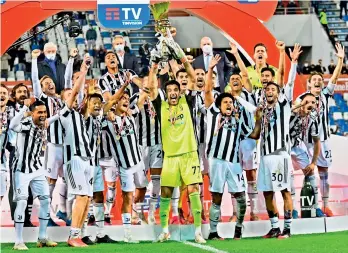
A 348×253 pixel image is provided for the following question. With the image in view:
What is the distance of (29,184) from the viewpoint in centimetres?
1115

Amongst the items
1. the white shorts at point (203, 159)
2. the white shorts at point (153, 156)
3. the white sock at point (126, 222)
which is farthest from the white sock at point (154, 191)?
the white sock at point (126, 222)

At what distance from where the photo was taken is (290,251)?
10.2 metres

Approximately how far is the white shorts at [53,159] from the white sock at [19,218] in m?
1.20

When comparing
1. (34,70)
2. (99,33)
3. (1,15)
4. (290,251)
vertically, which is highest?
(99,33)

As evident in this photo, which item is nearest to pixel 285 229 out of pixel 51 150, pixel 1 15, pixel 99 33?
pixel 51 150

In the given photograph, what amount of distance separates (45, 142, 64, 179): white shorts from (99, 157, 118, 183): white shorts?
0.49 metres

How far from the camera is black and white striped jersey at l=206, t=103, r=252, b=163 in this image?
451 inches

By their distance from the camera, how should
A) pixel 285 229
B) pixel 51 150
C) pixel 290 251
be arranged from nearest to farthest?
pixel 290 251, pixel 285 229, pixel 51 150

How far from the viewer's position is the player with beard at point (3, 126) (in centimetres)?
1113

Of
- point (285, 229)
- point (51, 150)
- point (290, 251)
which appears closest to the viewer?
point (290, 251)

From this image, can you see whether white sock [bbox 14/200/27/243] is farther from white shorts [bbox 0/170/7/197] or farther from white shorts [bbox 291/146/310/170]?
white shorts [bbox 291/146/310/170]

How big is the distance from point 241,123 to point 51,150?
7.14ft

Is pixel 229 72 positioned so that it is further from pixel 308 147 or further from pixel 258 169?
pixel 258 169

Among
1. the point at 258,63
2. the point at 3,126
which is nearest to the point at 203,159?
the point at 258,63
